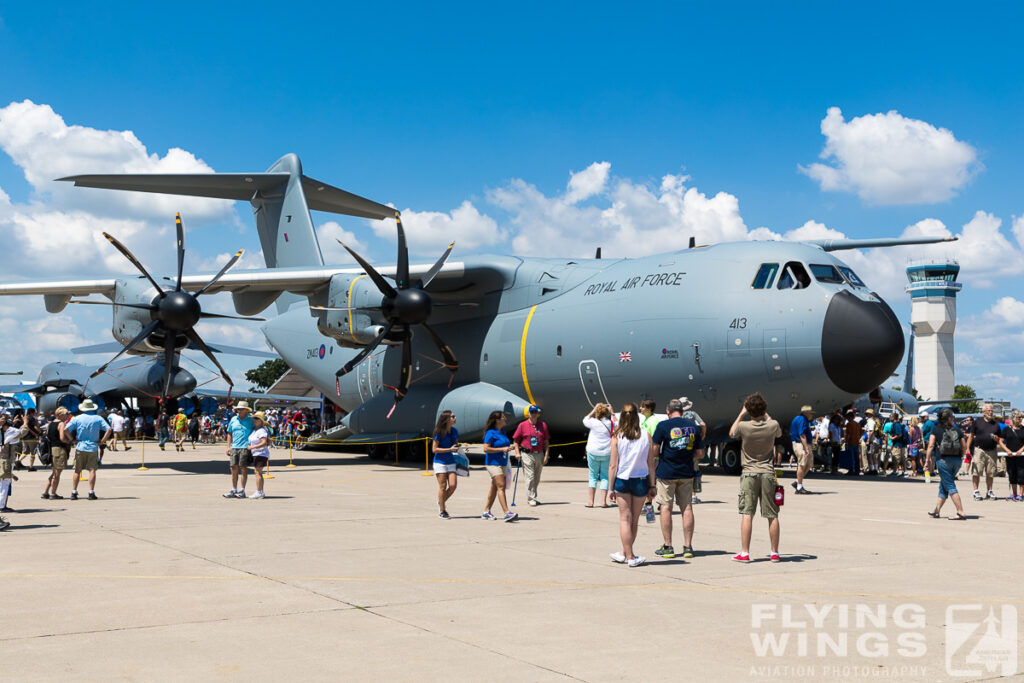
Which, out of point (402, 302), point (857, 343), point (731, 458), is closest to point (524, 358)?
point (402, 302)

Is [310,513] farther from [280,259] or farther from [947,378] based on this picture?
[947,378]

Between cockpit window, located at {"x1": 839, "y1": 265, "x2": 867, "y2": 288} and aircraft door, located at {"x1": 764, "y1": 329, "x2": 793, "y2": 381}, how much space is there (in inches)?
75.1

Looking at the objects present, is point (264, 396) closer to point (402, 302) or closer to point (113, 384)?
point (113, 384)

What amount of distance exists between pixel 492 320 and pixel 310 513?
35.4 feet

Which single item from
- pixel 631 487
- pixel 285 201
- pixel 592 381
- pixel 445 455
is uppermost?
pixel 285 201

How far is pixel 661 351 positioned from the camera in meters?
18.6

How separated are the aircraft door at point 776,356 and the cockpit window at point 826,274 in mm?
1327

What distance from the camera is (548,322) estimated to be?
21.5 metres

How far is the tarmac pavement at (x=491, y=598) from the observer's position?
18.2 feet

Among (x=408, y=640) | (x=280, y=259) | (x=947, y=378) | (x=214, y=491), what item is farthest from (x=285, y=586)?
(x=947, y=378)

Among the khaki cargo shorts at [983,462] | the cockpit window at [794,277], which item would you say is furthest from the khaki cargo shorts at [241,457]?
the khaki cargo shorts at [983,462]

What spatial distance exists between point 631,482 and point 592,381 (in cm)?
1121

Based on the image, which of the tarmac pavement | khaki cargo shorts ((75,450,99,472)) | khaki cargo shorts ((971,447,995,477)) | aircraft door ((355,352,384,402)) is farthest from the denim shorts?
aircraft door ((355,352,384,402))

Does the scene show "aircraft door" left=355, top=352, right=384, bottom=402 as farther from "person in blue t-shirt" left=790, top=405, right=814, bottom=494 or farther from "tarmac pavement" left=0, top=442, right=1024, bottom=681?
"tarmac pavement" left=0, top=442, right=1024, bottom=681
